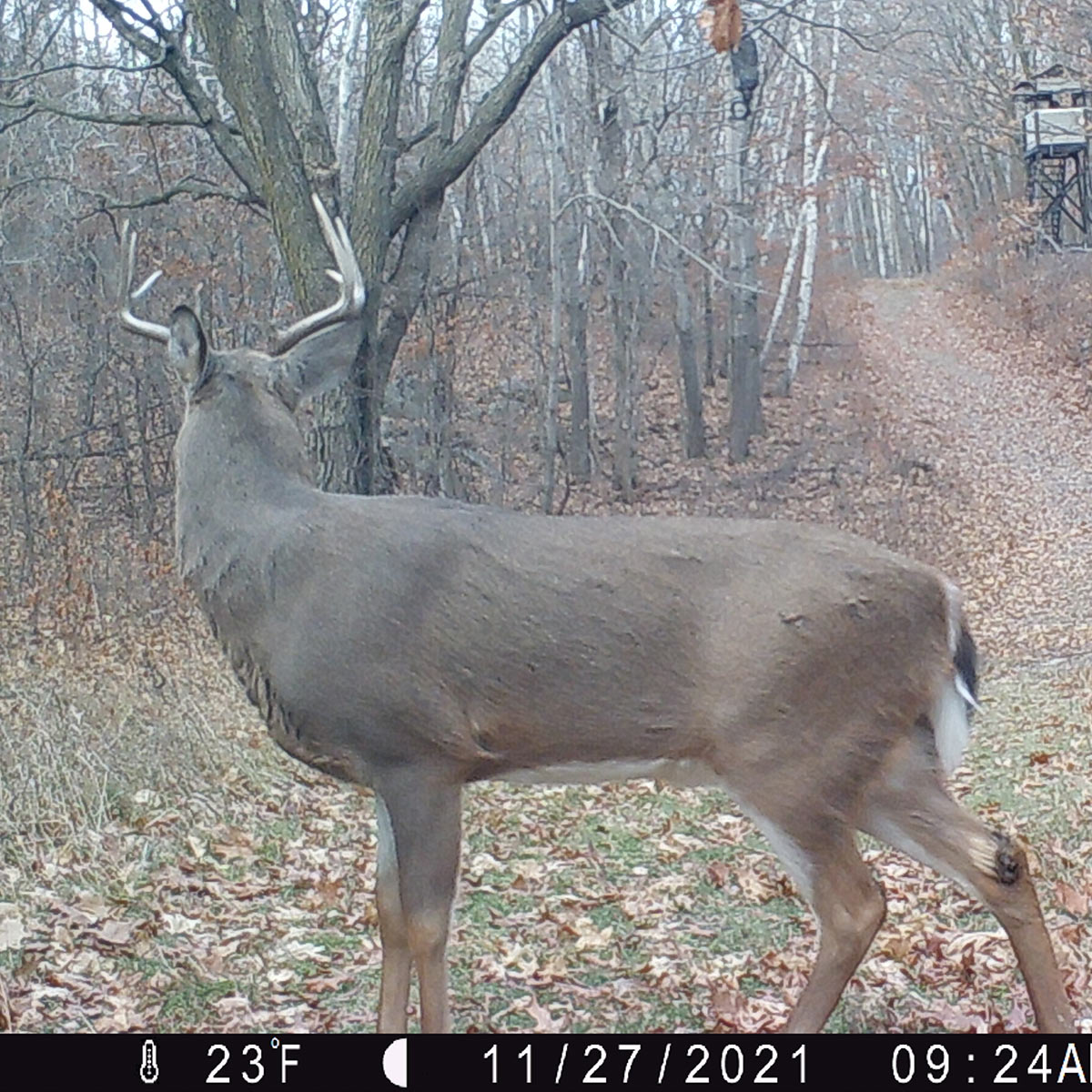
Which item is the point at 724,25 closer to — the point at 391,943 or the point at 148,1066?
the point at 391,943

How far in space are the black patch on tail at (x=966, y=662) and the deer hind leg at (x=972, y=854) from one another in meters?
0.24

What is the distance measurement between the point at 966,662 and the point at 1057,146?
29.2 meters

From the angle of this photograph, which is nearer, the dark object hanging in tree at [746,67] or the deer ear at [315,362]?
the deer ear at [315,362]

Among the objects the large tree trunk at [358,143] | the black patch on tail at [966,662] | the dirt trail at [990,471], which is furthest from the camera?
the dirt trail at [990,471]

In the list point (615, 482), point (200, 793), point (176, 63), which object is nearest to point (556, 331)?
point (615, 482)

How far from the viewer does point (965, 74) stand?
115 ft

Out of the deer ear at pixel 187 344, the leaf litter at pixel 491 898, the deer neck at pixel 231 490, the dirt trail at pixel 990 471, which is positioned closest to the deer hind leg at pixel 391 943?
the leaf litter at pixel 491 898

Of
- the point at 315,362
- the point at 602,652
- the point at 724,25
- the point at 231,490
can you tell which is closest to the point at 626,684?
the point at 602,652

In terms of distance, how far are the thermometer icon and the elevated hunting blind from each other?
29.3 metres

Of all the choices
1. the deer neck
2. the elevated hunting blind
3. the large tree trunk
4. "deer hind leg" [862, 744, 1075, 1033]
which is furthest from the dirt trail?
the deer neck

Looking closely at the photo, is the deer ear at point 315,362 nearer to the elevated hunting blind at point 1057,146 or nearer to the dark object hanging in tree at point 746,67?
the dark object hanging in tree at point 746,67

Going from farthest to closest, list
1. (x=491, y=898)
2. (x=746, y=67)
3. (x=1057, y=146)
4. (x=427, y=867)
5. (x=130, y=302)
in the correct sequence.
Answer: (x=1057, y=146) < (x=746, y=67) < (x=491, y=898) < (x=130, y=302) < (x=427, y=867)

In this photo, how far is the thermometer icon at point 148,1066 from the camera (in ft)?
14.0

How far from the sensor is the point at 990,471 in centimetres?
2370
